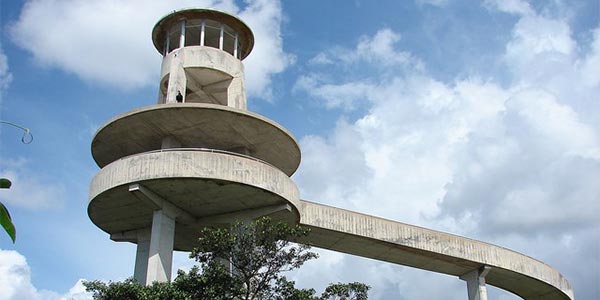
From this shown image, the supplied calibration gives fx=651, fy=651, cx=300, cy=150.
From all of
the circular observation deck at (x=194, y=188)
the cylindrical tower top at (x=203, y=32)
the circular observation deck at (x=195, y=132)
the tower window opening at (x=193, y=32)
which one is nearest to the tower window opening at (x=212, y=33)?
the cylindrical tower top at (x=203, y=32)

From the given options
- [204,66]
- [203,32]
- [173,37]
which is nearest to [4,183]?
[204,66]

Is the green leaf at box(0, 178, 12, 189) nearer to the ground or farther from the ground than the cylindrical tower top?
nearer to the ground

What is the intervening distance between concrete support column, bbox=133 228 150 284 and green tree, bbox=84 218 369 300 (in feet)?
24.1

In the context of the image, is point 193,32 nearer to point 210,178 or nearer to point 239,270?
point 210,178

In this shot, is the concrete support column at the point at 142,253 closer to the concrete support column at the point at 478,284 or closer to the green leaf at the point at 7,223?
the concrete support column at the point at 478,284

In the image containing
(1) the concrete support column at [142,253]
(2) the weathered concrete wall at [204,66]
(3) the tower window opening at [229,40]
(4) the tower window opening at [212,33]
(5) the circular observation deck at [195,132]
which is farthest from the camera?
(3) the tower window opening at [229,40]

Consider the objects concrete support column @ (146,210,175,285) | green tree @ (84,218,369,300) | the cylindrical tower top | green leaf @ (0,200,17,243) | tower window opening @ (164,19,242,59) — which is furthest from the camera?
tower window opening @ (164,19,242,59)

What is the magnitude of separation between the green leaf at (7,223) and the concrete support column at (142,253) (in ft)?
93.8

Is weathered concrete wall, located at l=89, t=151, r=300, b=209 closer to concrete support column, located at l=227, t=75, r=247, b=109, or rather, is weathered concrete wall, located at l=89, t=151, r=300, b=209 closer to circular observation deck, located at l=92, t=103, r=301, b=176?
circular observation deck, located at l=92, t=103, r=301, b=176

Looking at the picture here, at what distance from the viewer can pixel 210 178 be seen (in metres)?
26.8

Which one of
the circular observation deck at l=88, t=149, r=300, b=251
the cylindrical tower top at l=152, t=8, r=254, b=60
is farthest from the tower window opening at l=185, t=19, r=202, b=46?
the circular observation deck at l=88, t=149, r=300, b=251

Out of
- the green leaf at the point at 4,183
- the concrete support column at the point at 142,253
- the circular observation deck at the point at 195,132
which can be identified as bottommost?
the green leaf at the point at 4,183

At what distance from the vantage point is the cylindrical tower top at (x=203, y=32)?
34.7 metres

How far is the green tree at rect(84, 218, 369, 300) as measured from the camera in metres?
23.3
